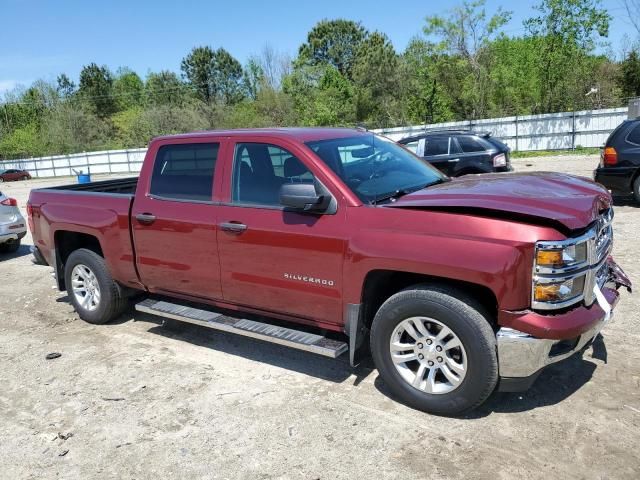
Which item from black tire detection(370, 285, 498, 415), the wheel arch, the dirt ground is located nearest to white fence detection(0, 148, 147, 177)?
the wheel arch

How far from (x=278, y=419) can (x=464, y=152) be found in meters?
10.4

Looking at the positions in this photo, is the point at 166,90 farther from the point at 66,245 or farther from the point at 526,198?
the point at 526,198

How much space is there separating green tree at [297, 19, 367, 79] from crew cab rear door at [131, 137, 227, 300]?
5886 centimetres

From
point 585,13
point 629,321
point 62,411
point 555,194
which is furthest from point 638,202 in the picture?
point 585,13

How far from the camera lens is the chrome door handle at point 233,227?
13.8 feet

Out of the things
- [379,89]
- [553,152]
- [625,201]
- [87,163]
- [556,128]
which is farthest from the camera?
[87,163]

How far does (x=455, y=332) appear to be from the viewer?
334cm

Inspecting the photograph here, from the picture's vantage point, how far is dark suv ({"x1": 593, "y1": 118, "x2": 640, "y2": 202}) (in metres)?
9.83

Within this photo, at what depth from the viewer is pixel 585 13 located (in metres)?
29.6

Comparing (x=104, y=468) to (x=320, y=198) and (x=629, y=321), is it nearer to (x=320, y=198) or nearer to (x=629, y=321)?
(x=320, y=198)

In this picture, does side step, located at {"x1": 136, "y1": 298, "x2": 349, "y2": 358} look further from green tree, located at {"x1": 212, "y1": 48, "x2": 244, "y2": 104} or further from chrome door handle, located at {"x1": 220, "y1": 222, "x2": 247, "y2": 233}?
green tree, located at {"x1": 212, "y1": 48, "x2": 244, "y2": 104}

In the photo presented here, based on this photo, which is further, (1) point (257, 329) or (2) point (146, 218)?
(2) point (146, 218)

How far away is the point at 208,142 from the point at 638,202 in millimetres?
8832

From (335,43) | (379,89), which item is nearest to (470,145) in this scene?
(379,89)
